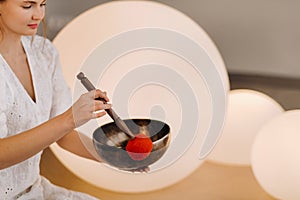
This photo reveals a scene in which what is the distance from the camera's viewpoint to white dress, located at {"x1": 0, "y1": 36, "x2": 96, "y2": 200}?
88 cm

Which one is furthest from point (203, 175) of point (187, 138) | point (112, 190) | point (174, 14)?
point (187, 138)

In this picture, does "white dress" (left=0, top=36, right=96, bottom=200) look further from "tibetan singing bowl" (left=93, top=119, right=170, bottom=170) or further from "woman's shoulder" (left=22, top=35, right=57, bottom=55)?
"tibetan singing bowl" (left=93, top=119, right=170, bottom=170)

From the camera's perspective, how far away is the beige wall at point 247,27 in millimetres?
1734

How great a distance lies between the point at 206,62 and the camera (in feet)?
3.38

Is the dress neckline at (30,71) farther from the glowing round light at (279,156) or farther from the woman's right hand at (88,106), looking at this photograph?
the glowing round light at (279,156)

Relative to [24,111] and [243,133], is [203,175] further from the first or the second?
[24,111]

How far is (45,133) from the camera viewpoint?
83cm

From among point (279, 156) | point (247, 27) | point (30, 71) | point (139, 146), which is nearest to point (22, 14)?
point (30, 71)

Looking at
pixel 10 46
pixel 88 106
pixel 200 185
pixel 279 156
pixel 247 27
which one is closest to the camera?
pixel 88 106

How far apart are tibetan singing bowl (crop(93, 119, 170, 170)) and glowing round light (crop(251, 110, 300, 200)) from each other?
419mm

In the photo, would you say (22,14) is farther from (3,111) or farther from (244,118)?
(244,118)

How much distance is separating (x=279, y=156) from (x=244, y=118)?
7.0 inches

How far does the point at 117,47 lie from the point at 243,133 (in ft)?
1.68

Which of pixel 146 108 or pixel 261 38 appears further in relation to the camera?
pixel 261 38
